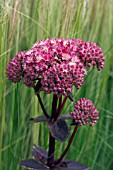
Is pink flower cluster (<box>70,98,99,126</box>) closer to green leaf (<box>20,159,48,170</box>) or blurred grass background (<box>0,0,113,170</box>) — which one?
green leaf (<box>20,159,48,170</box>)

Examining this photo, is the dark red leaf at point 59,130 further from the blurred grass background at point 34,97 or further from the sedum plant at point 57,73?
the blurred grass background at point 34,97

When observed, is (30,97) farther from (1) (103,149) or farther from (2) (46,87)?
(2) (46,87)

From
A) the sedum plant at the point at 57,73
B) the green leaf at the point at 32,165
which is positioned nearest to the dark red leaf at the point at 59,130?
the sedum plant at the point at 57,73

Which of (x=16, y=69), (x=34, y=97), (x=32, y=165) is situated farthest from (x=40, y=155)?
(x=34, y=97)

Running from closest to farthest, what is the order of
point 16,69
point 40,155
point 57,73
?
point 57,73 < point 16,69 < point 40,155

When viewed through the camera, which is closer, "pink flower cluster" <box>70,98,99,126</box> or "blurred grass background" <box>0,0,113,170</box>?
"pink flower cluster" <box>70,98,99,126</box>

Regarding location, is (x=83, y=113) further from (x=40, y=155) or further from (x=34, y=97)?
(x=34, y=97)

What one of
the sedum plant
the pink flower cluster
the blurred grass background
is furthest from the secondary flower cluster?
the blurred grass background
